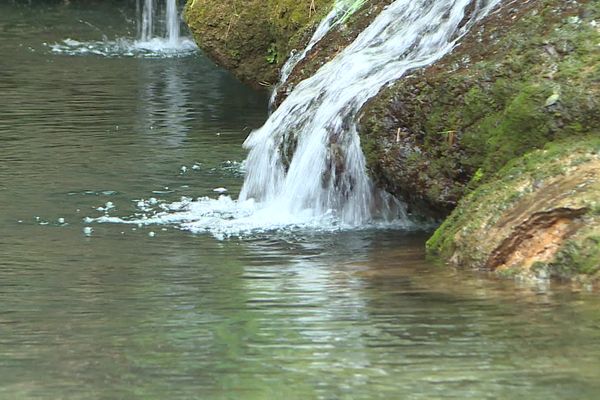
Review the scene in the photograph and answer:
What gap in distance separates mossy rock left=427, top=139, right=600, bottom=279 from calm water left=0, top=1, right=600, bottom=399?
0.20 m

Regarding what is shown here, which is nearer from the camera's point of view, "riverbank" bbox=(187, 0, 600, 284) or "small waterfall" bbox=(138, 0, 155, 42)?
"riverbank" bbox=(187, 0, 600, 284)

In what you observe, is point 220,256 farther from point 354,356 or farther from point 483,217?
point 354,356

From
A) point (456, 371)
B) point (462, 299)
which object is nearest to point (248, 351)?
point (456, 371)

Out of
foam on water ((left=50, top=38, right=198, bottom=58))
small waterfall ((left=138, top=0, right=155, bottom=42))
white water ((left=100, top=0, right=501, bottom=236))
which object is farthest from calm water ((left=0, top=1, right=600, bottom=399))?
small waterfall ((left=138, top=0, right=155, bottom=42))

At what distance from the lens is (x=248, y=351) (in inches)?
234

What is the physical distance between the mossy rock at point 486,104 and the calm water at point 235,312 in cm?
50

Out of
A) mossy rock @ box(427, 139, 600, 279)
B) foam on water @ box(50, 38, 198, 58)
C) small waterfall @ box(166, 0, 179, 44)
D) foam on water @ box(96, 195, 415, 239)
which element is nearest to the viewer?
mossy rock @ box(427, 139, 600, 279)

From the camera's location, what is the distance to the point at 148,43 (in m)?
21.6

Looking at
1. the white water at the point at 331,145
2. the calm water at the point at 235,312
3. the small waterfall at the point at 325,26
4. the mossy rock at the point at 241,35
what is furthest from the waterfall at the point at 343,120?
the mossy rock at the point at 241,35

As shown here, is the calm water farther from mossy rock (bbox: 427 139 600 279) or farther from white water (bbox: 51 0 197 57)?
white water (bbox: 51 0 197 57)

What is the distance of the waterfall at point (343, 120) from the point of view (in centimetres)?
960

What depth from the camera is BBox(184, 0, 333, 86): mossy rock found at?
15047 mm

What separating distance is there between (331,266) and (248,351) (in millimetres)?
2156

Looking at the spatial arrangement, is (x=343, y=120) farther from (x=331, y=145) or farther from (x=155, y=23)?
(x=155, y=23)
